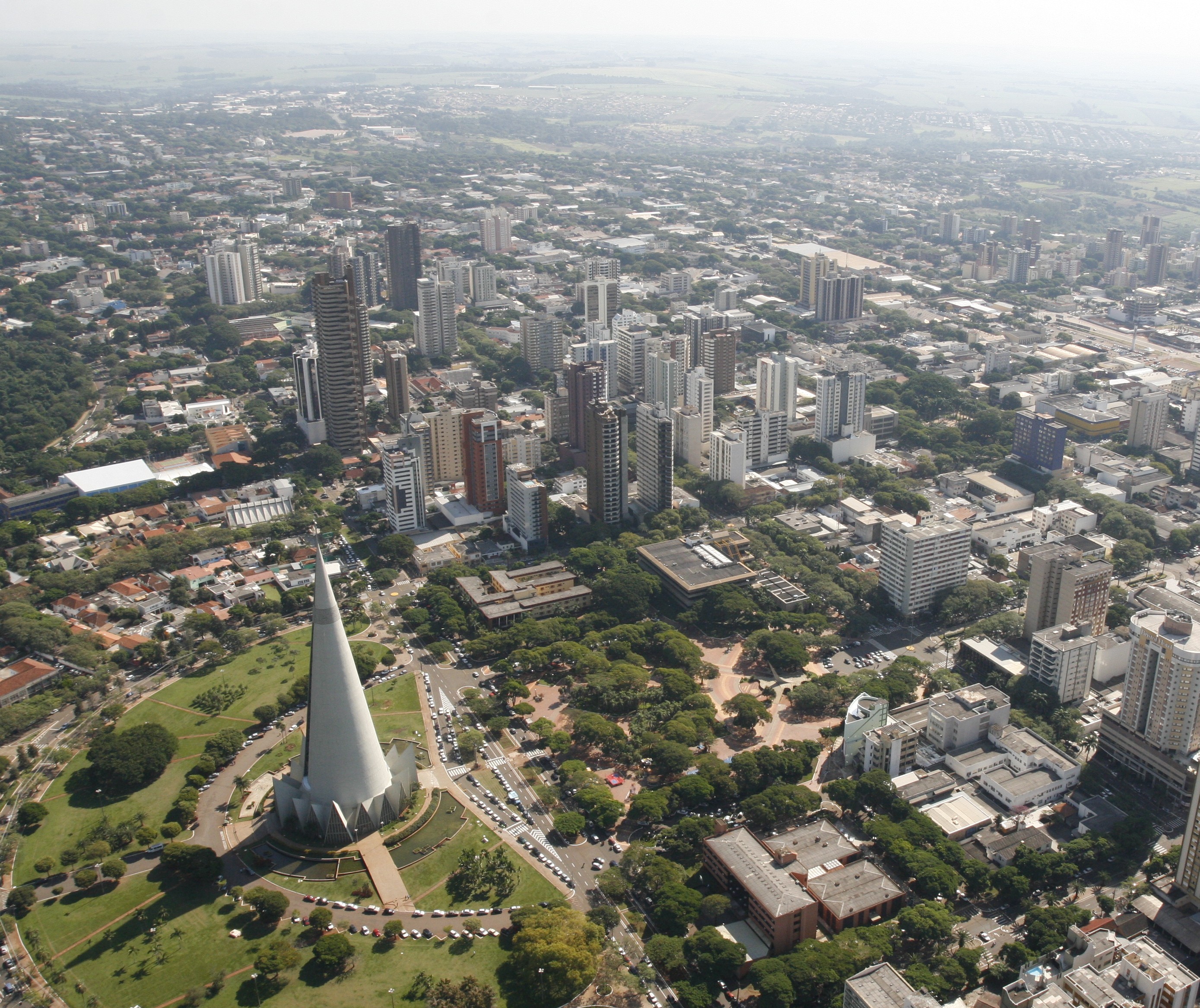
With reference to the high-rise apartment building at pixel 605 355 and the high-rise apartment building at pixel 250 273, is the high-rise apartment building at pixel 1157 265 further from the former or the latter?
the high-rise apartment building at pixel 250 273

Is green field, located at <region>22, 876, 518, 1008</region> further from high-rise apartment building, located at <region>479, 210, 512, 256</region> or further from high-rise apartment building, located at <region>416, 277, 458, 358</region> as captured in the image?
high-rise apartment building, located at <region>479, 210, 512, 256</region>

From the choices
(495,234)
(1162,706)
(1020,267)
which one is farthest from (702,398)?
(495,234)

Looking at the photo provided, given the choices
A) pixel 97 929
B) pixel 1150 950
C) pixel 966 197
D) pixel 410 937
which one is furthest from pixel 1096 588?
pixel 966 197

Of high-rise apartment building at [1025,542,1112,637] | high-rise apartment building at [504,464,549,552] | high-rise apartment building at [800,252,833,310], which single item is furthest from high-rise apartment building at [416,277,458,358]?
high-rise apartment building at [1025,542,1112,637]

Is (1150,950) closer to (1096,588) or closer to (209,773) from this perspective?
(1096,588)

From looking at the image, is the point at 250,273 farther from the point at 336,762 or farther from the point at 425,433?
the point at 336,762
